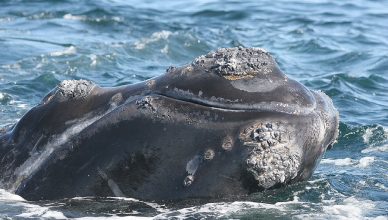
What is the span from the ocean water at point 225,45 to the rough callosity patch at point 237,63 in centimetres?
102

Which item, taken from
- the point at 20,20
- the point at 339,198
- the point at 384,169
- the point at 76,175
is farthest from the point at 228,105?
the point at 20,20

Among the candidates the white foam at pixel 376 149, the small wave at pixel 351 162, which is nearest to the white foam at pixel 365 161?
the small wave at pixel 351 162

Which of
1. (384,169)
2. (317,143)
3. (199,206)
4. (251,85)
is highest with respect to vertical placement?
(251,85)

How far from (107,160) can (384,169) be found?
4166 millimetres

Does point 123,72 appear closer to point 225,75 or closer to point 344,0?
point 225,75

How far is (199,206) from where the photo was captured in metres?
6.12

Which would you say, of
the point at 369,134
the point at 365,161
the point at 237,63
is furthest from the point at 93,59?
the point at 237,63

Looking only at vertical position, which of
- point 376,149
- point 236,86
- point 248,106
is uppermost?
point 236,86

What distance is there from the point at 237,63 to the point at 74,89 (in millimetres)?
1514

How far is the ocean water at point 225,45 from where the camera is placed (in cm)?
642

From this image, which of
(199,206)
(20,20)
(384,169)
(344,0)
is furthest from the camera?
(344,0)

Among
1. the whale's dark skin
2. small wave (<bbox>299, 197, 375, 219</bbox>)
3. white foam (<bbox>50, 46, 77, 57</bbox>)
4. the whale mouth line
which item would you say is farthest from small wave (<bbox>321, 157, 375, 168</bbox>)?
white foam (<bbox>50, 46, 77, 57</bbox>)

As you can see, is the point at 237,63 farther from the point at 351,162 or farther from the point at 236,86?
the point at 351,162

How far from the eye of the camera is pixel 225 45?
20375 millimetres
